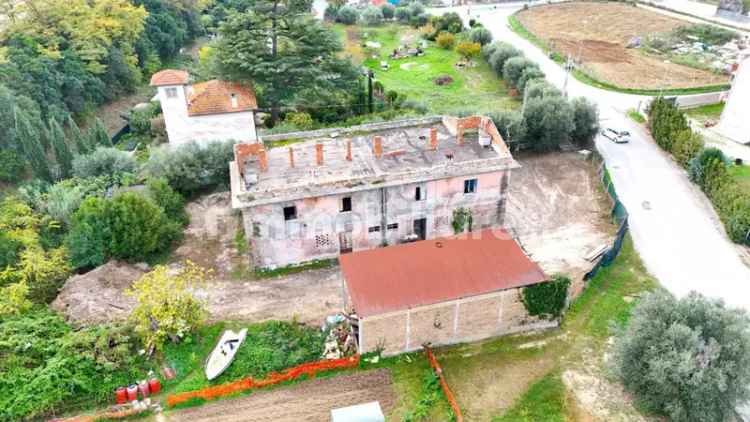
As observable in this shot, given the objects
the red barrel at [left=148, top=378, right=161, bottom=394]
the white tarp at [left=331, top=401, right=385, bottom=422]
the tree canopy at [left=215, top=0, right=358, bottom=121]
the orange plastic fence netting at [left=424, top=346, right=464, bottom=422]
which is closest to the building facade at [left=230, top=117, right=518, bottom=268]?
the red barrel at [left=148, top=378, right=161, bottom=394]

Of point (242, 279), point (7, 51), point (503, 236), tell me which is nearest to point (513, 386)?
point (503, 236)

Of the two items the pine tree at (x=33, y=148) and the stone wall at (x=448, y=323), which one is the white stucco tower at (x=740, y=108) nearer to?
the stone wall at (x=448, y=323)

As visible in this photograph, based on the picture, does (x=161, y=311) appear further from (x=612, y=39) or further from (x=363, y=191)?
(x=612, y=39)

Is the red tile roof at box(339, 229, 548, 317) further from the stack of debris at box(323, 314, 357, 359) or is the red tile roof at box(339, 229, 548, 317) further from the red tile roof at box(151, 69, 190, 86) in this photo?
the red tile roof at box(151, 69, 190, 86)

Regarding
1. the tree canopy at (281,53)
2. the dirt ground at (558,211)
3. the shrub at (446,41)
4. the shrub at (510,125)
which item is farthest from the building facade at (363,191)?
the shrub at (446,41)

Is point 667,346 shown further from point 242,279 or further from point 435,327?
point 242,279
